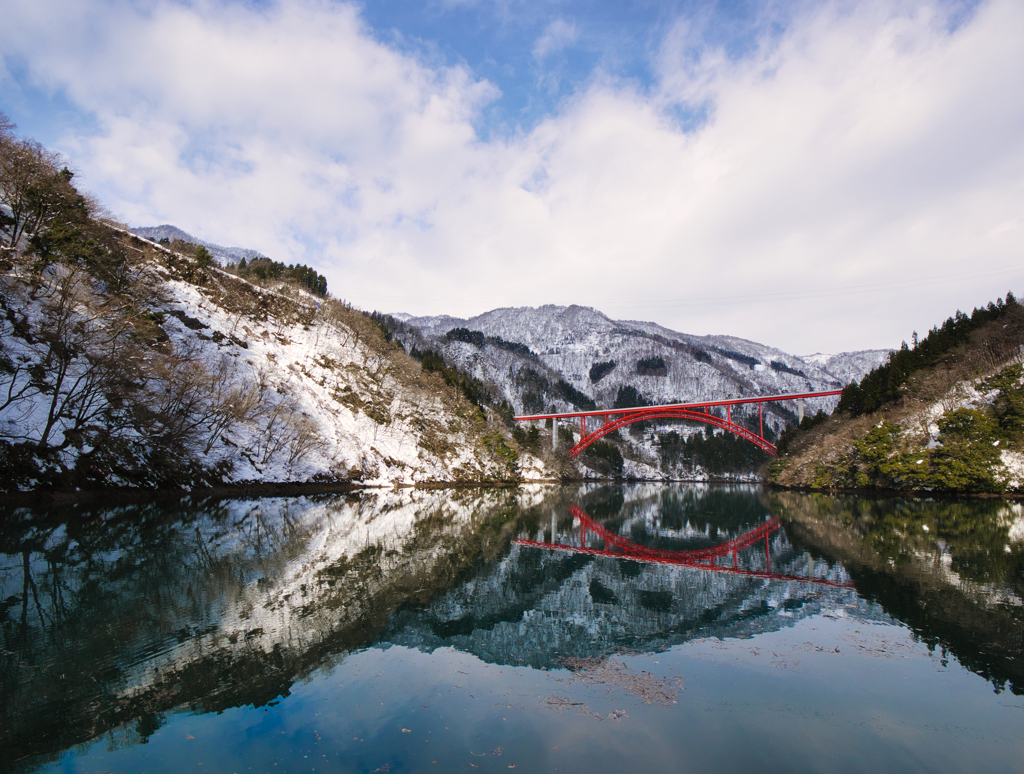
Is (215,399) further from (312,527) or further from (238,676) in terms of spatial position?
(238,676)

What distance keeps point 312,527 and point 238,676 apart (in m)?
13.7

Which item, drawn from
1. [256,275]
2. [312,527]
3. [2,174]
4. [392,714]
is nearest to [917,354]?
[312,527]

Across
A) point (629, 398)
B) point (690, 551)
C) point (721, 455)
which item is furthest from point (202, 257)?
point (629, 398)

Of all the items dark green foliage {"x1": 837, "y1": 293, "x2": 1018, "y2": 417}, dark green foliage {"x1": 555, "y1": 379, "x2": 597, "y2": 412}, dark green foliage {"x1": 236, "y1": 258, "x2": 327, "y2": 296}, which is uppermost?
dark green foliage {"x1": 236, "y1": 258, "x2": 327, "y2": 296}

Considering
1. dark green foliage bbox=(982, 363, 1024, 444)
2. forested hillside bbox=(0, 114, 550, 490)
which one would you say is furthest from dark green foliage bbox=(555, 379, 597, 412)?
dark green foliage bbox=(982, 363, 1024, 444)

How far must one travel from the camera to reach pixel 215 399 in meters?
34.1

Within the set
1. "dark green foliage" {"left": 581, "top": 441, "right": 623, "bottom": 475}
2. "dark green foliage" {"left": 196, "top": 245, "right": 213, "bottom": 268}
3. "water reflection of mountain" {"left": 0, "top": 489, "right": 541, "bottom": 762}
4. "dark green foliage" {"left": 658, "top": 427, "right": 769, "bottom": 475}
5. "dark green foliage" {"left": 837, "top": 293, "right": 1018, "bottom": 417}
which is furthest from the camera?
"dark green foliage" {"left": 658, "top": 427, "right": 769, "bottom": 475}

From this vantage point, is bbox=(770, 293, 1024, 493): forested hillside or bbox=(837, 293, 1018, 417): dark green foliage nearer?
bbox=(770, 293, 1024, 493): forested hillside

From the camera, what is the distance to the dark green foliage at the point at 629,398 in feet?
609

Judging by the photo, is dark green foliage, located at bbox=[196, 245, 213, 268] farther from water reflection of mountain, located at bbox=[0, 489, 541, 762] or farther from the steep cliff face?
water reflection of mountain, located at bbox=[0, 489, 541, 762]

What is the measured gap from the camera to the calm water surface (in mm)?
4297

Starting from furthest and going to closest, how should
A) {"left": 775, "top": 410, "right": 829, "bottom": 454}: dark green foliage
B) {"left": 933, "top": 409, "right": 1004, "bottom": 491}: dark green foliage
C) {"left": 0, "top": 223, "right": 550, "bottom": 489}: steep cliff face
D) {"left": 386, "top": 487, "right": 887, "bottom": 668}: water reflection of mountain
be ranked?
{"left": 775, "top": 410, "right": 829, "bottom": 454}: dark green foliage, {"left": 933, "top": 409, "right": 1004, "bottom": 491}: dark green foliage, {"left": 0, "top": 223, "right": 550, "bottom": 489}: steep cliff face, {"left": 386, "top": 487, "right": 887, "bottom": 668}: water reflection of mountain

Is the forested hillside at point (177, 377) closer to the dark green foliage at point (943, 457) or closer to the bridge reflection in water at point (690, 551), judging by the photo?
the bridge reflection in water at point (690, 551)

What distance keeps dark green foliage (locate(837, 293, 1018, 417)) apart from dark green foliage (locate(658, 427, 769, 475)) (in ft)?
206
